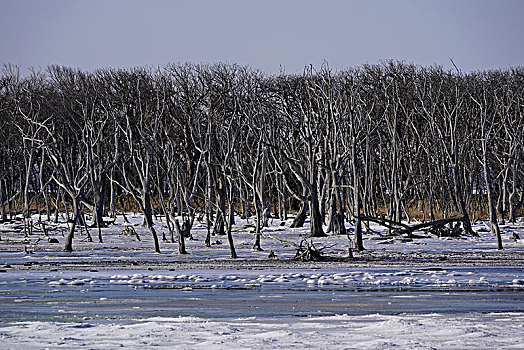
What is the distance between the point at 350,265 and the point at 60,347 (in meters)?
11.8

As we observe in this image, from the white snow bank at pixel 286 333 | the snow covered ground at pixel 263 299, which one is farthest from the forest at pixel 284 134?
the white snow bank at pixel 286 333

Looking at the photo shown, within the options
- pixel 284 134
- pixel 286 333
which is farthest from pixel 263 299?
pixel 284 134

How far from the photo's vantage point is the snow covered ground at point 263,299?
9719 mm

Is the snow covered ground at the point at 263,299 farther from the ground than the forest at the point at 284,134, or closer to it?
closer to it

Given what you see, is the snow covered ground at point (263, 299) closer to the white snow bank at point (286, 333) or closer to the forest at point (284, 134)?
the white snow bank at point (286, 333)

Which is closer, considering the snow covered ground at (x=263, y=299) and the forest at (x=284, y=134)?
the snow covered ground at (x=263, y=299)

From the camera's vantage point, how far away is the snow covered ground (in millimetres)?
9719

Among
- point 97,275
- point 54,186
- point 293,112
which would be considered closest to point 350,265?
point 97,275

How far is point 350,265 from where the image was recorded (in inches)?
795

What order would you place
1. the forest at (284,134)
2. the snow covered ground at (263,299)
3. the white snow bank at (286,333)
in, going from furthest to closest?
1. the forest at (284,134)
2. the snow covered ground at (263,299)
3. the white snow bank at (286,333)

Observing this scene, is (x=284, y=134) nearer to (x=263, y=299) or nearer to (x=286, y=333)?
(x=263, y=299)

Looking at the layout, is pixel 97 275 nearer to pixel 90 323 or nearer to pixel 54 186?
pixel 90 323

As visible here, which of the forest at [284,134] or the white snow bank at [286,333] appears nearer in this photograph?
the white snow bank at [286,333]

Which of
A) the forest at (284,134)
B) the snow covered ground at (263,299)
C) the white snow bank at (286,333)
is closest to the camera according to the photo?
the white snow bank at (286,333)
